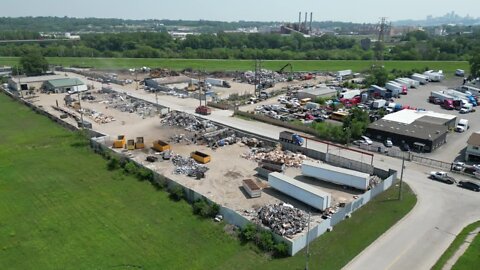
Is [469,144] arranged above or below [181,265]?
above

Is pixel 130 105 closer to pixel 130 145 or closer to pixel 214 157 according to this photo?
pixel 130 145

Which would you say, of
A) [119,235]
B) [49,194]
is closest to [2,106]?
[49,194]

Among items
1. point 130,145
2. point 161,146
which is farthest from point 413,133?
point 130,145

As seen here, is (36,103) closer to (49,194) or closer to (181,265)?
(49,194)

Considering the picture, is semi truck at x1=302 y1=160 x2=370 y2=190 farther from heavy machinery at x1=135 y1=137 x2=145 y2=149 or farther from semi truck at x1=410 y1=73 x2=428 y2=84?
semi truck at x1=410 y1=73 x2=428 y2=84

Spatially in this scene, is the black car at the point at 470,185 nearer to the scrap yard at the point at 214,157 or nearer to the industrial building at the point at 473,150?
the industrial building at the point at 473,150

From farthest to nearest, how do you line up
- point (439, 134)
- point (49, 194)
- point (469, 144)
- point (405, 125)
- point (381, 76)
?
1. point (381, 76)
2. point (405, 125)
3. point (439, 134)
4. point (469, 144)
5. point (49, 194)
